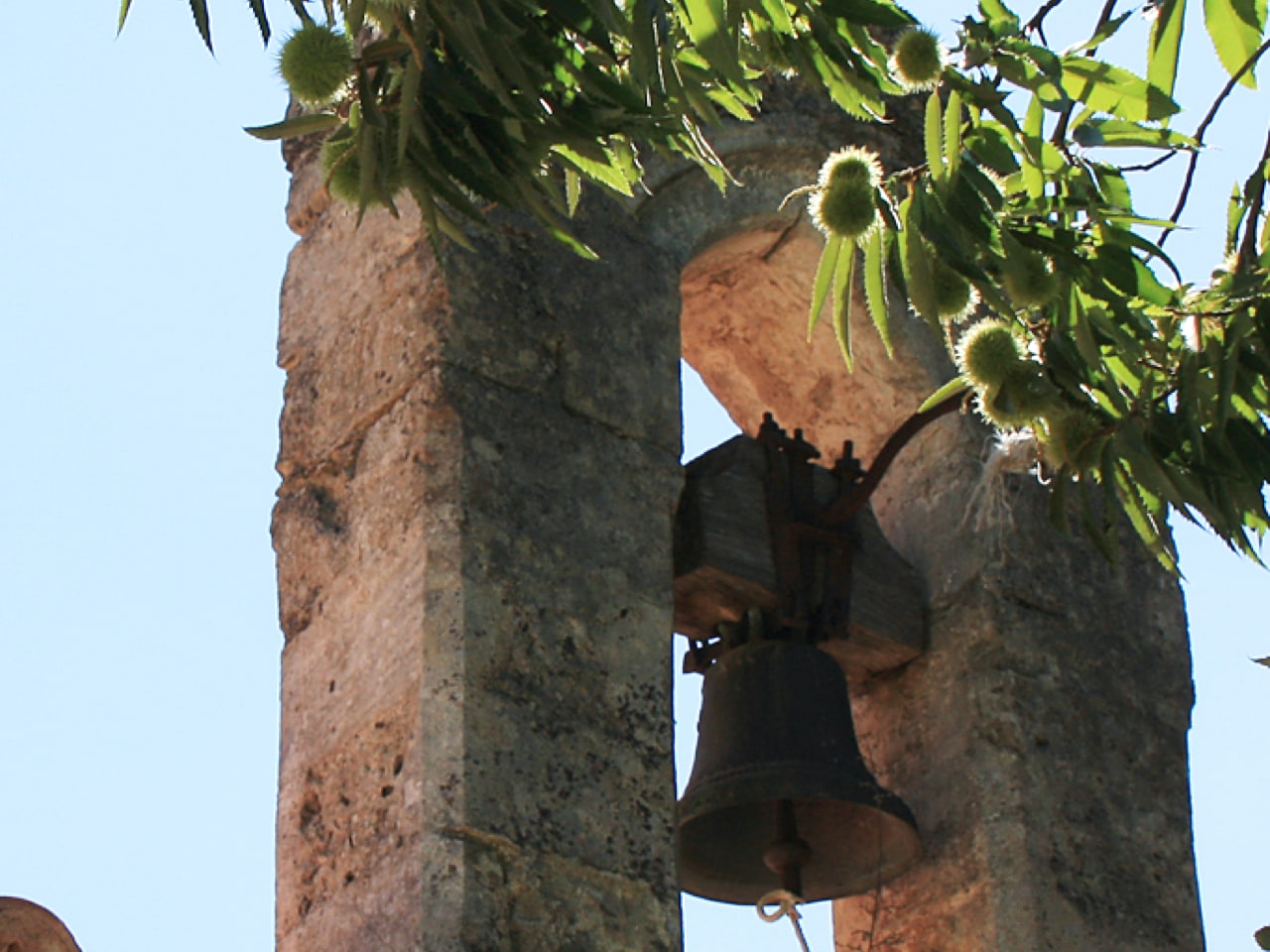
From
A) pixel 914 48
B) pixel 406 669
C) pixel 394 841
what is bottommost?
pixel 394 841

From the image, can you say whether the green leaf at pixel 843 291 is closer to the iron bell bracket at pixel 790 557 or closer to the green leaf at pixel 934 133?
the green leaf at pixel 934 133

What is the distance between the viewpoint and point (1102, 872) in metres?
4.40

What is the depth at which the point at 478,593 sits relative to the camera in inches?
150

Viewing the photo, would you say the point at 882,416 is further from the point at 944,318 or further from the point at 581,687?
the point at 944,318

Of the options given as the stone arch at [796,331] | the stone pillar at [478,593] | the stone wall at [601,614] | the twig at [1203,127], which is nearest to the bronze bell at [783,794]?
the stone wall at [601,614]

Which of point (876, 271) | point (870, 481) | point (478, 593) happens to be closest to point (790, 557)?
point (870, 481)

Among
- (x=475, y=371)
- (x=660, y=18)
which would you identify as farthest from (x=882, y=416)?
(x=660, y=18)

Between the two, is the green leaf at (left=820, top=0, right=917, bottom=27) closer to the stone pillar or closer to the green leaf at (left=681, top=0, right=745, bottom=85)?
the green leaf at (left=681, top=0, right=745, bottom=85)

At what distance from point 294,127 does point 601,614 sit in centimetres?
154

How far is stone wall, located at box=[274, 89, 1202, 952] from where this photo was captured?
3688mm

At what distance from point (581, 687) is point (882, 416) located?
1312 millimetres

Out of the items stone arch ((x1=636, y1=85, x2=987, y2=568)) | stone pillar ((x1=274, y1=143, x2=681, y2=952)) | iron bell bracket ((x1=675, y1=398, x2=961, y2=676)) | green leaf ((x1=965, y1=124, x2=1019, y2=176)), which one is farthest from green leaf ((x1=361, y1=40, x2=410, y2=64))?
stone arch ((x1=636, y1=85, x2=987, y2=568))

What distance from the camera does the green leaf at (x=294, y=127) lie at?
2521 mm

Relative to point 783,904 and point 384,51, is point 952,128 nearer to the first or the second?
point 384,51
